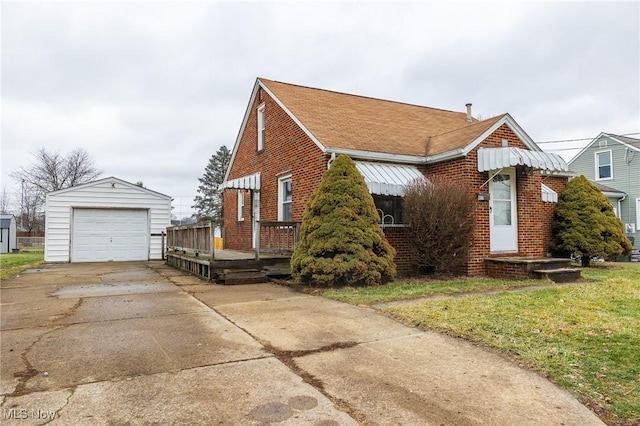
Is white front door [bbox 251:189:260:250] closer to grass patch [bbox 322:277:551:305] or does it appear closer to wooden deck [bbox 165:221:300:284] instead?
wooden deck [bbox 165:221:300:284]

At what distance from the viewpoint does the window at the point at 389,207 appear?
10.5 m

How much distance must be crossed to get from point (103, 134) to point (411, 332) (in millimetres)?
29432

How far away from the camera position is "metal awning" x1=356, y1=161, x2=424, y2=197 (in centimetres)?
947

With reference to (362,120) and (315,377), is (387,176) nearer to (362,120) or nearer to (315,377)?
(362,120)

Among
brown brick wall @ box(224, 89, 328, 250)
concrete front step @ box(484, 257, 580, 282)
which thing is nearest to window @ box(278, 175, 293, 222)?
brown brick wall @ box(224, 89, 328, 250)

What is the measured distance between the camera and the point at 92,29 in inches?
414

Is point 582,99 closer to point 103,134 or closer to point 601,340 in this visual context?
point 601,340

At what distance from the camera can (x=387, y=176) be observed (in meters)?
9.94

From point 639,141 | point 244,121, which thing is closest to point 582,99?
point 639,141

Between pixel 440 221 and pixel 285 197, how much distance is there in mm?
5315

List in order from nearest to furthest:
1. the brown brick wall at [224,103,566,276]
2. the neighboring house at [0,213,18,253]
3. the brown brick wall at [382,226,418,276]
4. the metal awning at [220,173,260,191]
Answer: the brown brick wall at [224,103,566,276], the brown brick wall at [382,226,418,276], the metal awning at [220,173,260,191], the neighboring house at [0,213,18,253]

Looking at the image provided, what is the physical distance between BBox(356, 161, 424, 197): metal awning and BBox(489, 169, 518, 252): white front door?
77.4 inches

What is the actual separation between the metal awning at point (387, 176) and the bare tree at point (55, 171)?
33.0 m

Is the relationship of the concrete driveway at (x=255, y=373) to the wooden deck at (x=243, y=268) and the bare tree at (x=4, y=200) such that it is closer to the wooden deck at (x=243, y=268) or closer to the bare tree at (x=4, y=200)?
the wooden deck at (x=243, y=268)
